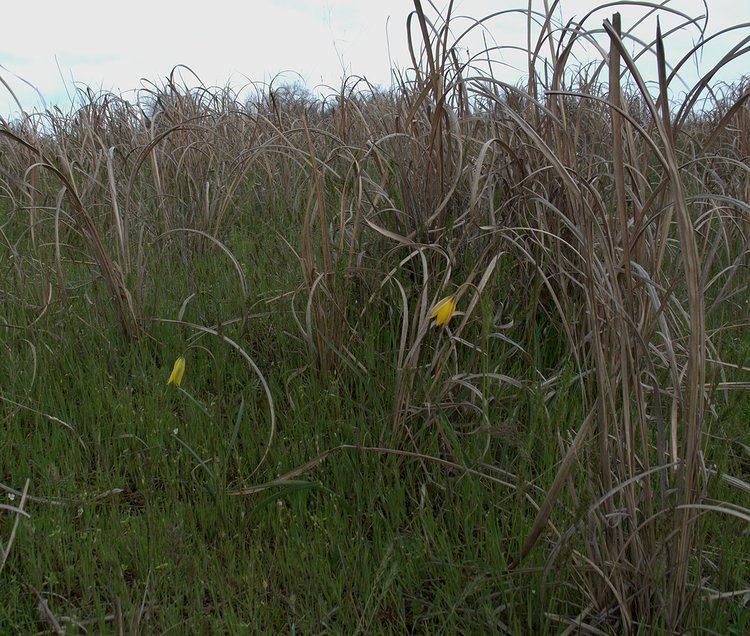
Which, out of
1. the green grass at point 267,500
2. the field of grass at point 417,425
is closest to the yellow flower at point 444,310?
the field of grass at point 417,425

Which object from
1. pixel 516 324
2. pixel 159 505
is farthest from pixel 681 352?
pixel 159 505

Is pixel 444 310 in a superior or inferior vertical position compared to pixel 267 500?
superior

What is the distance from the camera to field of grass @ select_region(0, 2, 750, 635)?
1073 millimetres

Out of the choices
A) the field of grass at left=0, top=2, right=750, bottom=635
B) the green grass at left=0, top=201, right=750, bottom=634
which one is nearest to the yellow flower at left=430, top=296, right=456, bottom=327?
the field of grass at left=0, top=2, right=750, bottom=635

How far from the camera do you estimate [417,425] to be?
1.61 meters

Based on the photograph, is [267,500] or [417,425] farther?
[417,425]

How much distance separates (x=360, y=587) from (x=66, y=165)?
5.08ft

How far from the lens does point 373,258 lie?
2.09m

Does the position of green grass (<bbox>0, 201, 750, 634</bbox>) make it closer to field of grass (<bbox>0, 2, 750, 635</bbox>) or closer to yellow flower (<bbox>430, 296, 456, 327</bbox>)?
field of grass (<bbox>0, 2, 750, 635</bbox>)

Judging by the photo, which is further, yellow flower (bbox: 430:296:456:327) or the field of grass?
yellow flower (bbox: 430:296:456:327)

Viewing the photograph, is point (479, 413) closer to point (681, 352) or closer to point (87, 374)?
point (681, 352)

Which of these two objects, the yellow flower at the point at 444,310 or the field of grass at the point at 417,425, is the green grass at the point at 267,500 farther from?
→ the yellow flower at the point at 444,310

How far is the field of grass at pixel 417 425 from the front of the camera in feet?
3.52

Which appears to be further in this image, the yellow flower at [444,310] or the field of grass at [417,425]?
the yellow flower at [444,310]
